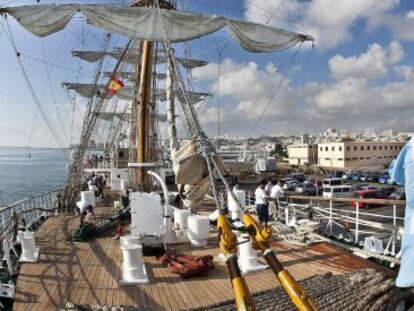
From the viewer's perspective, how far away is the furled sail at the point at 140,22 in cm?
1405

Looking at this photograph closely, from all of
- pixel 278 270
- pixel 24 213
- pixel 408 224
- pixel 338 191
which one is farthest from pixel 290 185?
pixel 278 270

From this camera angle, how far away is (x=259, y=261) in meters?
8.99

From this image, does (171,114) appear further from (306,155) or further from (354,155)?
(306,155)

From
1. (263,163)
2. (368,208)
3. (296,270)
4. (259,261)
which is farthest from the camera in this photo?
(263,163)

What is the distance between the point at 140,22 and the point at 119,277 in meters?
9.09

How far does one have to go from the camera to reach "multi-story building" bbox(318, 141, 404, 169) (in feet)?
315

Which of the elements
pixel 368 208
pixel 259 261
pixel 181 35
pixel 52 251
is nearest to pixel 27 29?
pixel 181 35

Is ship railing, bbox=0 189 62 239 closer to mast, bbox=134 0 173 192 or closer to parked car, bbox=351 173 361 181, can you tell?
mast, bbox=134 0 173 192

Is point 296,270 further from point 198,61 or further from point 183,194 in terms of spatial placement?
point 198,61

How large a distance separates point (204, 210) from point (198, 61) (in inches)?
1084

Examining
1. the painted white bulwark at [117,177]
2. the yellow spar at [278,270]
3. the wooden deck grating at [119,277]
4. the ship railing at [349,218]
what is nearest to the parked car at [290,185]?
the ship railing at [349,218]

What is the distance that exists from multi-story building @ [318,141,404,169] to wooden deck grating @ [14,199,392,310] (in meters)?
89.7

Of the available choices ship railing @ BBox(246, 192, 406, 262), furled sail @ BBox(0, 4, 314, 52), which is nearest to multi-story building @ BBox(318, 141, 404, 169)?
ship railing @ BBox(246, 192, 406, 262)

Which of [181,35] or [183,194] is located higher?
[181,35]
